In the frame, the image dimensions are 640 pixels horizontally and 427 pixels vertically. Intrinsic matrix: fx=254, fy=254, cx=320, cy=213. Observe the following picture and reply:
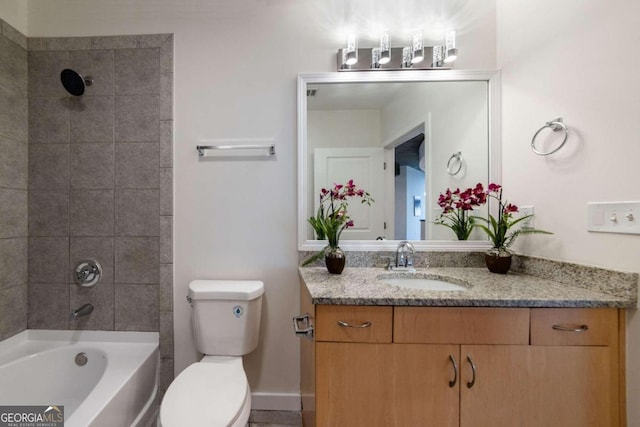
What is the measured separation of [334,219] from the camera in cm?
138

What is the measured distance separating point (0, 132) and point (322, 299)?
1949 millimetres

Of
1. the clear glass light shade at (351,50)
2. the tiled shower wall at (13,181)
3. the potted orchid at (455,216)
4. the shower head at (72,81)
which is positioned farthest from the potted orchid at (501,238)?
the tiled shower wall at (13,181)

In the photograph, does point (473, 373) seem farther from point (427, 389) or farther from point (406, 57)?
point (406, 57)

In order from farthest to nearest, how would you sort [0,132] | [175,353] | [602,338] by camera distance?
[175,353] → [0,132] → [602,338]

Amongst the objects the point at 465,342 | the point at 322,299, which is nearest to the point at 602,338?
the point at 465,342

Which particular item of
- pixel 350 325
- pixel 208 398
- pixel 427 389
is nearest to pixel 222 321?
pixel 208 398

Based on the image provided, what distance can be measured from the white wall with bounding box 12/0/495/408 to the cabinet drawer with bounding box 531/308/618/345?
1.11m

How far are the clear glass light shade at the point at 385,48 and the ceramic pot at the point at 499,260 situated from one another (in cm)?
120

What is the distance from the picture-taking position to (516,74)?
1.38m

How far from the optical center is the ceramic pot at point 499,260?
129cm

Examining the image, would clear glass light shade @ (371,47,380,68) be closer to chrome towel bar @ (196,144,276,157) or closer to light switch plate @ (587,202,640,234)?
chrome towel bar @ (196,144,276,157)

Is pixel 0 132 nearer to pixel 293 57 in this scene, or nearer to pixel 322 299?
pixel 293 57

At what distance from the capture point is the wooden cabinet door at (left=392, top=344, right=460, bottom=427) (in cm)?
90

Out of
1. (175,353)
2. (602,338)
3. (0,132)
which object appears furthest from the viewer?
(175,353)
